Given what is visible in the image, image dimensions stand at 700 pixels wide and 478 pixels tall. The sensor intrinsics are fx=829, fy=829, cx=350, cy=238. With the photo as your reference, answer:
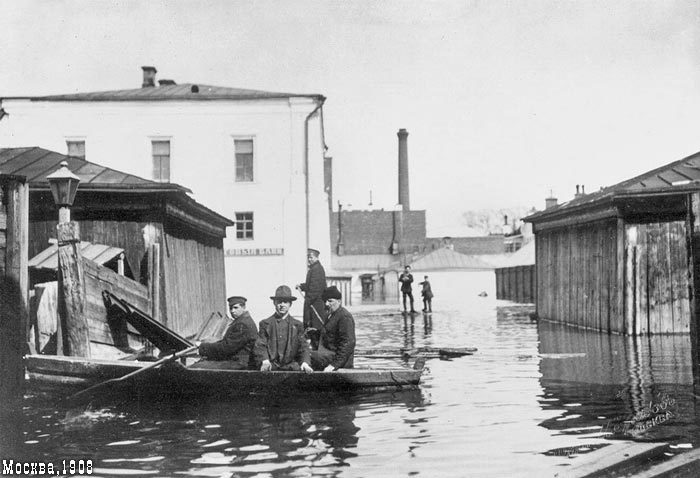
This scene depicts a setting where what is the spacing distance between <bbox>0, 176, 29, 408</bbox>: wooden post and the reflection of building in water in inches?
242

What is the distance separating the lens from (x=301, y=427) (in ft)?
28.2

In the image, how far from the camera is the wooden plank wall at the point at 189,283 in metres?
16.0

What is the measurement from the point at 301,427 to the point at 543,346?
31.9 feet

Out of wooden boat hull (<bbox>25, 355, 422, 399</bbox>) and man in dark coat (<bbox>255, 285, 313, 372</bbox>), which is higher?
man in dark coat (<bbox>255, 285, 313, 372</bbox>)

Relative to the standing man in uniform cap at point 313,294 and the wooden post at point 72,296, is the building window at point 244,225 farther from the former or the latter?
the wooden post at point 72,296

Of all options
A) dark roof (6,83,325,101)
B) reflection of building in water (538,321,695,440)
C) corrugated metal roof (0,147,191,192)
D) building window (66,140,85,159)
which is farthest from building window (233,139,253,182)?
reflection of building in water (538,321,695,440)

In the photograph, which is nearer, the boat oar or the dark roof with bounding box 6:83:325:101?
the boat oar

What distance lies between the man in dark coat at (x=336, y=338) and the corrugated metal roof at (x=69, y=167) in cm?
562

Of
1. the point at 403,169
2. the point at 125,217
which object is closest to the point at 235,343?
the point at 125,217

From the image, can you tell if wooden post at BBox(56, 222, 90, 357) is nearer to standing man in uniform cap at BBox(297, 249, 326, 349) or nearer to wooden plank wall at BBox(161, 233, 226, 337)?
wooden plank wall at BBox(161, 233, 226, 337)

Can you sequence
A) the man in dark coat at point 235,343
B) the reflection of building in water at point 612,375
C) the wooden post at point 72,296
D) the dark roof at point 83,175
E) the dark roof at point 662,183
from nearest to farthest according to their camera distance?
the reflection of building in water at point 612,375, the man in dark coat at point 235,343, the wooden post at point 72,296, the dark roof at point 83,175, the dark roof at point 662,183

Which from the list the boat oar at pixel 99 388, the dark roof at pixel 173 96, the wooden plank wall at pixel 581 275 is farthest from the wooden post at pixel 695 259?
the dark roof at pixel 173 96

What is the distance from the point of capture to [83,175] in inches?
627

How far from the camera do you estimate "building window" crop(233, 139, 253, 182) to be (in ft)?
114
